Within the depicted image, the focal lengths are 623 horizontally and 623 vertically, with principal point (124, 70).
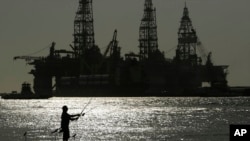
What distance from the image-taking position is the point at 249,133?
16.4 metres

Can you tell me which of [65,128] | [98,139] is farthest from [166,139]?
[65,128]

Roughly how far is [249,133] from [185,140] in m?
26.5

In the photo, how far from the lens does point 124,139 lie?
4478 centimetres

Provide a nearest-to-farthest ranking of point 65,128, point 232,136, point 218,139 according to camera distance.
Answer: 1. point 232,136
2. point 65,128
3. point 218,139

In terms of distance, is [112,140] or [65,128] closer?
[65,128]

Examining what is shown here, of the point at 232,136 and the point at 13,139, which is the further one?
the point at 13,139

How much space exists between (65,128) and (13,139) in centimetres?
1868

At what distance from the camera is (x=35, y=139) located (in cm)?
4441

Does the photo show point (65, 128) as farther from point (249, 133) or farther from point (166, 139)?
point (166, 139)

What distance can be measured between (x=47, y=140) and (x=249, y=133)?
92.8 feet

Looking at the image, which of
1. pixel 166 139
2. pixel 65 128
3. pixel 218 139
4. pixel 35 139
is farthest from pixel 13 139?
pixel 65 128

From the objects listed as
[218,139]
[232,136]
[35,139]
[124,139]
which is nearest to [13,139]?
[35,139]

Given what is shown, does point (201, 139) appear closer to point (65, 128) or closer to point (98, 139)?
point (98, 139)

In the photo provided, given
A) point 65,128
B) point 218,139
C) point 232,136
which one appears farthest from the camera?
point 218,139
